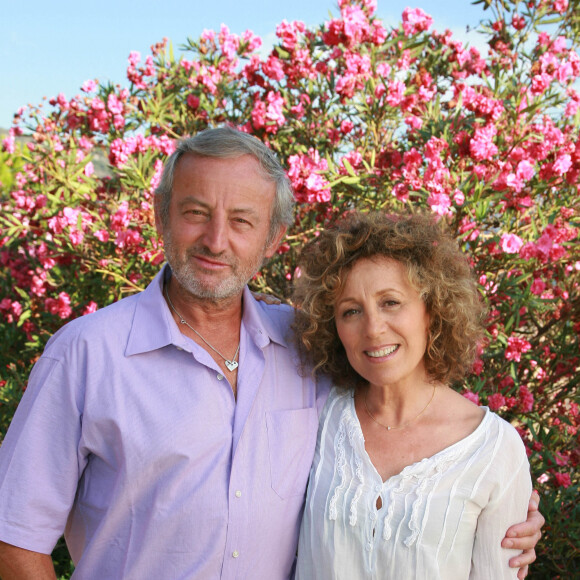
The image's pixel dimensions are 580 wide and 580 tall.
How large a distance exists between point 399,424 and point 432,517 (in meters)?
0.33

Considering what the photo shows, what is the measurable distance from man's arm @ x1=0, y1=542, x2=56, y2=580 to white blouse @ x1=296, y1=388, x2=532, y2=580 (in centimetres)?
75

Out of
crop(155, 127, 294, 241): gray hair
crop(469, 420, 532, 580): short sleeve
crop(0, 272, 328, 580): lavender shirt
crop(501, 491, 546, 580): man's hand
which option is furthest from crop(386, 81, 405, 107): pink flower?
crop(501, 491, 546, 580): man's hand

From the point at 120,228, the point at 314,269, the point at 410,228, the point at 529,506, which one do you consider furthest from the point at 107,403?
the point at 120,228

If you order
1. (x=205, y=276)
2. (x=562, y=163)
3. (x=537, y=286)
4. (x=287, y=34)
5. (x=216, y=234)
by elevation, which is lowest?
(x=205, y=276)

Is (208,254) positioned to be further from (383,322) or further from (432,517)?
(432,517)

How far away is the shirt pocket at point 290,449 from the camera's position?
1.92 metres

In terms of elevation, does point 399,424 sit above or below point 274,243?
below

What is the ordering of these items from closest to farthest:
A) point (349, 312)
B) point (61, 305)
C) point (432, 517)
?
1. point (432, 517)
2. point (349, 312)
3. point (61, 305)

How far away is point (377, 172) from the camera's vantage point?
358cm

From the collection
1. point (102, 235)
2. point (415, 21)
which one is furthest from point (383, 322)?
point (415, 21)

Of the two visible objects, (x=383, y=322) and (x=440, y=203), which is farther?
(x=440, y=203)

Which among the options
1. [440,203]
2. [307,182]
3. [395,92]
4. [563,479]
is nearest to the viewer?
[563,479]

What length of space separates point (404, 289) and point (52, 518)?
1.23 m

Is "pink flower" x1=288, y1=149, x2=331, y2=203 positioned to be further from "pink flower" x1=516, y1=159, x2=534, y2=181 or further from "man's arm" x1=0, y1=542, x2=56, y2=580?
"man's arm" x1=0, y1=542, x2=56, y2=580
